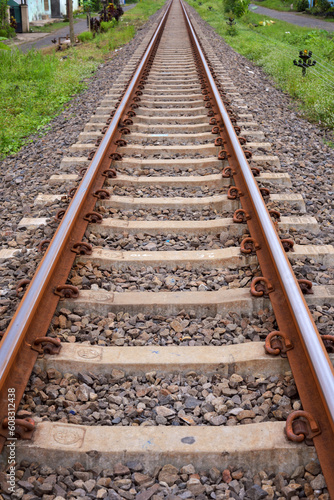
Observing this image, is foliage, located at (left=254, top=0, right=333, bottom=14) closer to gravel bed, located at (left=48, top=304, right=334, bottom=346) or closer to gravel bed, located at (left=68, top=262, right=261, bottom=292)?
gravel bed, located at (left=68, top=262, right=261, bottom=292)

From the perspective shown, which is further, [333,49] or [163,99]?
[333,49]

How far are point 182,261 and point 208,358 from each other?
0.96 meters

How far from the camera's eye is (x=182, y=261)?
321 cm

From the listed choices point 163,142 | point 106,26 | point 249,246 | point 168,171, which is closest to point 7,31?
point 106,26

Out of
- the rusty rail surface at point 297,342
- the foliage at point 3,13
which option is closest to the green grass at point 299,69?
the rusty rail surface at point 297,342

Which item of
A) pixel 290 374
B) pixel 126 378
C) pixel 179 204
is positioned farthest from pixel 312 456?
pixel 179 204

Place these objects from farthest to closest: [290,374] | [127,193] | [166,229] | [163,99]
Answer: [163,99] < [127,193] < [166,229] < [290,374]

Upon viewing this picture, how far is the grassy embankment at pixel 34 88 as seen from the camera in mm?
6836

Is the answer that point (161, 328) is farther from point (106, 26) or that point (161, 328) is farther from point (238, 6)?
point (238, 6)

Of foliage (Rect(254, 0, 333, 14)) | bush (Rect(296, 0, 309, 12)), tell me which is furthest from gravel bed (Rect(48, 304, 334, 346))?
bush (Rect(296, 0, 309, 12))

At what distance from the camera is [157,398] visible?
2.22 m

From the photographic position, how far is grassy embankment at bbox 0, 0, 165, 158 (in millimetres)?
6836

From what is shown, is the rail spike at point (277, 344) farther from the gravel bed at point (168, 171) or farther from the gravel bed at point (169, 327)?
the gravel bed at point (168, 171)

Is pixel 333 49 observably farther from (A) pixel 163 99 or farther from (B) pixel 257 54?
(A) pixel 163 99
